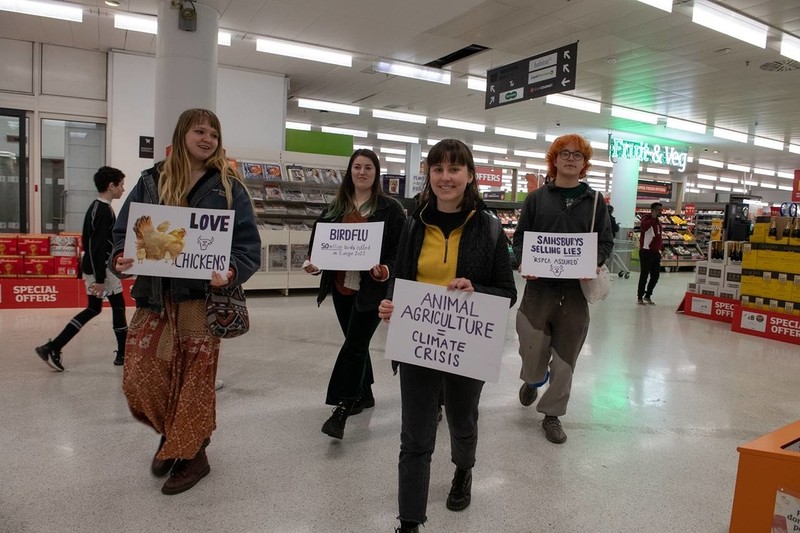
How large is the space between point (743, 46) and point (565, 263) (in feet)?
21.4

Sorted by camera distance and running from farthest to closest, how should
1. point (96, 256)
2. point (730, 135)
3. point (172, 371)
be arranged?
point (730, 135)
point (96, 256)
point (172, 371)

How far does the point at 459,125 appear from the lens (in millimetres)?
14133

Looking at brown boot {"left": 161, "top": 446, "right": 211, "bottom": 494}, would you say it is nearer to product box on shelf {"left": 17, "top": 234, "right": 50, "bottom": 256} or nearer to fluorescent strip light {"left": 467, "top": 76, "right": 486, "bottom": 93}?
product box on shelf {"left": 17, "top": 234, "right": 50, "bottom": 256}

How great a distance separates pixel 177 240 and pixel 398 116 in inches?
469

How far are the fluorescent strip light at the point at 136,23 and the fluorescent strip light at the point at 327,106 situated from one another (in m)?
4.78

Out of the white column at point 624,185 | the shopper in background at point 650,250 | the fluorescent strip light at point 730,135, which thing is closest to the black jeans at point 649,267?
the shopper in background at point 650,250

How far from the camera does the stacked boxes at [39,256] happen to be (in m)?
6.21

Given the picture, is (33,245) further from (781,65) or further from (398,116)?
(781,65)

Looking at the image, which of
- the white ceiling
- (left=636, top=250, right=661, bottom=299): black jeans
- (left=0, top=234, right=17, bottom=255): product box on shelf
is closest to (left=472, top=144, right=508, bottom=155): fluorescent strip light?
the white ceiling

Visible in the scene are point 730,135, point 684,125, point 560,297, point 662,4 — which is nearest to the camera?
point 560,297

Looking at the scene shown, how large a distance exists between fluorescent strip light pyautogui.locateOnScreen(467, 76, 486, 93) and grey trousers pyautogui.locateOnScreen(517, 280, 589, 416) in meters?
7.48

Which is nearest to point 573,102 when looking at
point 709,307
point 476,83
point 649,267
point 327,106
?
point 476,83

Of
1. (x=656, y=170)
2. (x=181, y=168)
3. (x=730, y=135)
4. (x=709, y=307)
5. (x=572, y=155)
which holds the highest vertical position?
(x=656, y=170)

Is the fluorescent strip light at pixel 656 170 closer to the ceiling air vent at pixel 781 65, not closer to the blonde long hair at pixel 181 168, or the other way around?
the ceiling air vent at pixel 781 65
